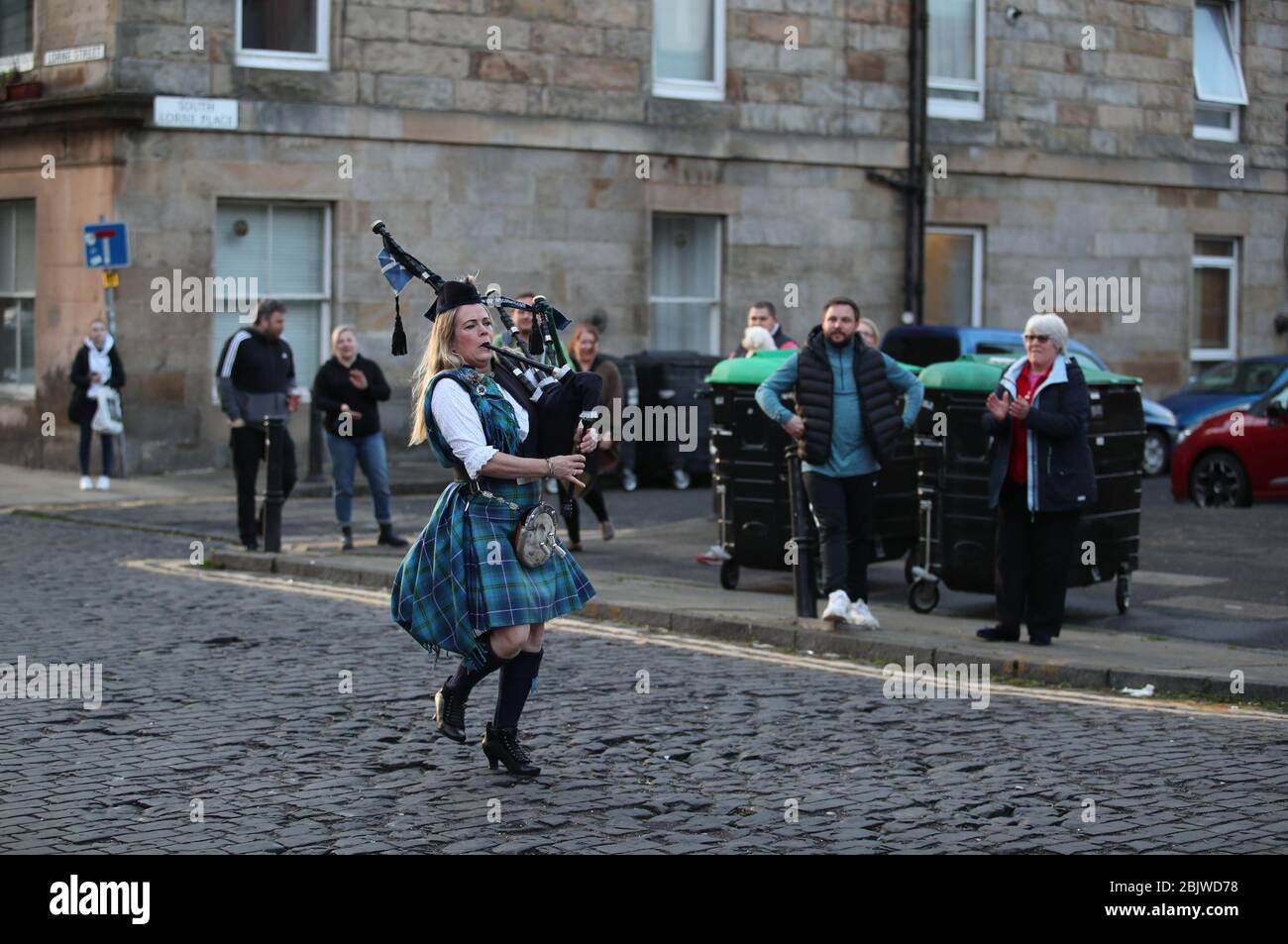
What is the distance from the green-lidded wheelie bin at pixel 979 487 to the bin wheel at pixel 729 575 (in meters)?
1.54

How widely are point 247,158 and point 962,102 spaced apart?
10672 mm

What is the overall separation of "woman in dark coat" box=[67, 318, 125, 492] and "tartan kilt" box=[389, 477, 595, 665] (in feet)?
46.1

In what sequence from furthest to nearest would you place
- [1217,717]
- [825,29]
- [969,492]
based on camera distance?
[825,29] < [969,492] < [1217,717]

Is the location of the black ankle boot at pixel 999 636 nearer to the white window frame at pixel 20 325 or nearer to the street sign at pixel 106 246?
the street sign at pixel 106 246

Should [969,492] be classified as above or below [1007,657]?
above

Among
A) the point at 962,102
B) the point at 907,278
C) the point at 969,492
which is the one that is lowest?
the point at 969,492

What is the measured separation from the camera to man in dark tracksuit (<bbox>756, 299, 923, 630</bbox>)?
11734mm

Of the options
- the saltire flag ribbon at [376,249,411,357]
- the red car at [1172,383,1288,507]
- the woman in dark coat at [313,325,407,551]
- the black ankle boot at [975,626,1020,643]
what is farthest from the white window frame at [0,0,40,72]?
the saltire flag ribbon at [376,249,411,357]

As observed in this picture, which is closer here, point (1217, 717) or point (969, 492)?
point (1217, 717)
